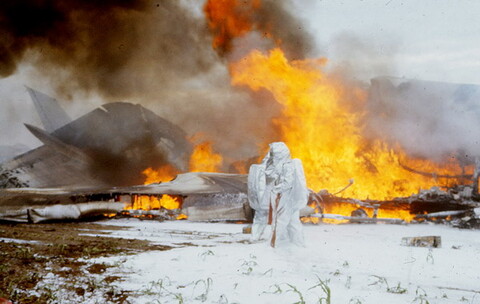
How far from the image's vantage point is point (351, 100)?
24516mm

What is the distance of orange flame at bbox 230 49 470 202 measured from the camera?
2105 centimetres

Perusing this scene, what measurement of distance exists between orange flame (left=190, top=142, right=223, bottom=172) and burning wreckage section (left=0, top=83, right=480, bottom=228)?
0.57m

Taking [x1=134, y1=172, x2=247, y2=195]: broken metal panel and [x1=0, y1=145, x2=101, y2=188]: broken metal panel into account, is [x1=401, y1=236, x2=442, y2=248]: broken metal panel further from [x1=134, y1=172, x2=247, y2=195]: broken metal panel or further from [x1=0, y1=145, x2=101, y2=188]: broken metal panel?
[x1=0, y1=145, x2=101, y2=188]: broken metal panel

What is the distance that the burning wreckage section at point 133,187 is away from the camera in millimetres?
16125

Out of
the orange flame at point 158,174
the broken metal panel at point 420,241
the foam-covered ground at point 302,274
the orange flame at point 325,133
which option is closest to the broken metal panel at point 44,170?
the orange flame at point 158,174

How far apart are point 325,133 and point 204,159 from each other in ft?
28.7

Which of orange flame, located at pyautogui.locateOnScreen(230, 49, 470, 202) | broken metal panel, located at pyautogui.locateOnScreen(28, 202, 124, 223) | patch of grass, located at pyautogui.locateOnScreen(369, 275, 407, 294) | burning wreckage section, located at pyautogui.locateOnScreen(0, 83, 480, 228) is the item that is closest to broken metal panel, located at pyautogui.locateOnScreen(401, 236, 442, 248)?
patch of grass, located at pyautogui.locateOnScreen(369, 275, 407, 294)

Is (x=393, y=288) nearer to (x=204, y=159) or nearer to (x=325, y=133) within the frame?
(x=325, y=133)

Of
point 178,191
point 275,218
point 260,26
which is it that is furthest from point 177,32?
point 275,218

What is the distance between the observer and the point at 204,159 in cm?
2766

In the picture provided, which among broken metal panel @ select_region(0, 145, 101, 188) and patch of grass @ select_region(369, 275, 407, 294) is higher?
broken metal panel @ select_region(0, 145, 101, 188)

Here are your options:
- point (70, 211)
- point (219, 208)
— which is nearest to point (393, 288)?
point (219, 208)

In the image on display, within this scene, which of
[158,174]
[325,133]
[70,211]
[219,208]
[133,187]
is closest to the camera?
[70,211]

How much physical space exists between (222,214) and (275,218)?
8.23 m
